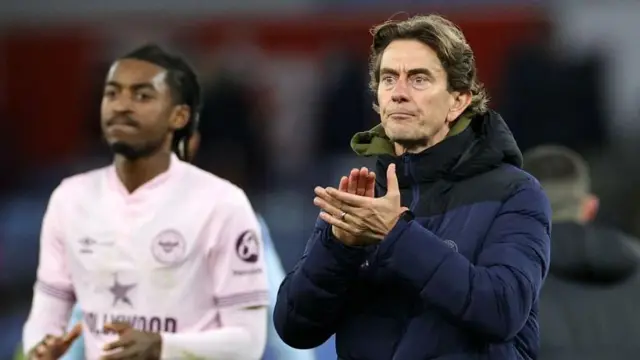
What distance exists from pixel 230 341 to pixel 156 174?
1.93ft

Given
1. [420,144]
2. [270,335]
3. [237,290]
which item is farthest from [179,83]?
[420,144]

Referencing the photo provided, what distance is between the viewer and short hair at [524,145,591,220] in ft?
17.0

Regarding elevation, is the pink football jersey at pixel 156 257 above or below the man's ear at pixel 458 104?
below

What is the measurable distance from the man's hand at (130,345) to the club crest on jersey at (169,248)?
10.7 inches

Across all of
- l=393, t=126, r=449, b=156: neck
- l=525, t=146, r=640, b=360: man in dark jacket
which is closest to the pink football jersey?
l=525, t=146, r=640, b=360: man in dark jacket

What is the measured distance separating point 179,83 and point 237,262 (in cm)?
64

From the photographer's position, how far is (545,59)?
30.8 feet

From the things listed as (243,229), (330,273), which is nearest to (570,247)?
(243,229)

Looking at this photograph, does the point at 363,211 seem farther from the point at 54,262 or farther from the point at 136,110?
the point at 54,262

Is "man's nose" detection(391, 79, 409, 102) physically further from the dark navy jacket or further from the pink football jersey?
the pink football jersey

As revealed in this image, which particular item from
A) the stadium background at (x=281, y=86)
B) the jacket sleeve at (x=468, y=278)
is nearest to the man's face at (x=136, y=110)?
the jacket sleeve at (x=468, y=278)

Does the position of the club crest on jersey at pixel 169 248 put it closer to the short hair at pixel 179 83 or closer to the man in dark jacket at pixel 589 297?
the short hair at pixel 179 83

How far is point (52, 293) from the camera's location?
4.64 m

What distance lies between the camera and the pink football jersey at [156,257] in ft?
14.8
